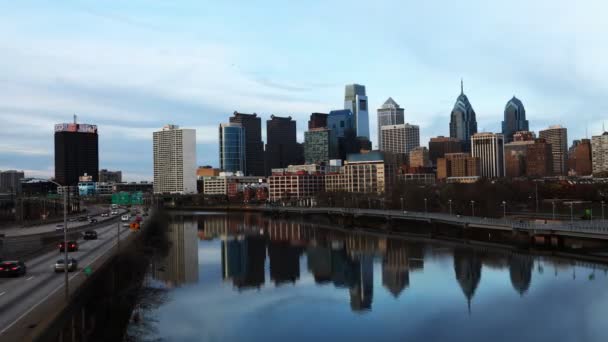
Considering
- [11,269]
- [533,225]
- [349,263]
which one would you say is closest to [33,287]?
[11,269]

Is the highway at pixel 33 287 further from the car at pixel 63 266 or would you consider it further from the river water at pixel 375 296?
the river water at pixel 375 296

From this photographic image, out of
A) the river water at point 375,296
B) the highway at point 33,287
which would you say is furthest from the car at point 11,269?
the river water at point 375,296

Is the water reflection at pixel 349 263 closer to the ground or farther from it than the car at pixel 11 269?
closer to the ground

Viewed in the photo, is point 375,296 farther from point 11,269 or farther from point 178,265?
point 11,269

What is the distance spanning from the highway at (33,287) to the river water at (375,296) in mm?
5455

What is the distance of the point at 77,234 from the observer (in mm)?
81812

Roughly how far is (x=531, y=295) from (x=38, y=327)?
38.3 m

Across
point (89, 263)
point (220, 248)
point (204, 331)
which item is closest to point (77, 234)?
point (220, 248)

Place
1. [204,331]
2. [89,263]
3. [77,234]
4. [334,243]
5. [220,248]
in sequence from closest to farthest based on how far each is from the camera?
[204,331]
[89,263]
[77,234]
[220,248]
[334,243]

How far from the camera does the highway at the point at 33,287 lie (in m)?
26.8

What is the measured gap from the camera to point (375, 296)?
49250mm

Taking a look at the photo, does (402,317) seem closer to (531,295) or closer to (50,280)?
(531,295)

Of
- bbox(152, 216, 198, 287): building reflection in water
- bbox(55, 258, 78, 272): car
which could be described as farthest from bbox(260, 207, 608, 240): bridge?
bbox(55, 258, 78, 272): car

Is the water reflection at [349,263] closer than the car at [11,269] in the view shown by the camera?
No
